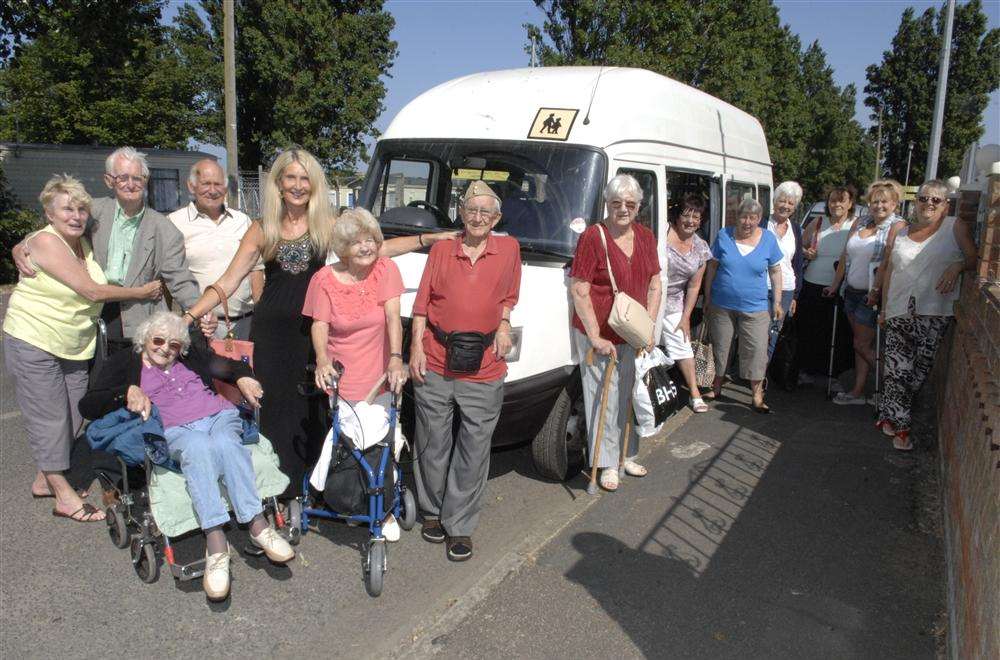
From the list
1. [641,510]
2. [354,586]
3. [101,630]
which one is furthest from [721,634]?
[101,630]

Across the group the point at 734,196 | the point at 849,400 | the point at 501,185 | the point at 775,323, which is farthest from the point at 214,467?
the point at 849,400

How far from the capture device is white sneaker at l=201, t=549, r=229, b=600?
3.47m

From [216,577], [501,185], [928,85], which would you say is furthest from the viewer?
[928,85]

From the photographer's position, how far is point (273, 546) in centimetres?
374

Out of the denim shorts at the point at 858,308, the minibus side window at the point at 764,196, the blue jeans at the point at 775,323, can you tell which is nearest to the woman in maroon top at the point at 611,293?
the blue jeans at the point at 775,323

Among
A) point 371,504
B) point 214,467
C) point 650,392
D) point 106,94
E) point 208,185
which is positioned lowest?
point 371,504

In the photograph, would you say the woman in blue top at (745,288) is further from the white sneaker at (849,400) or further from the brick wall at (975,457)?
the brick wall at (975,457)

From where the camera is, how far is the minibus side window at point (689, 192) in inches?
236

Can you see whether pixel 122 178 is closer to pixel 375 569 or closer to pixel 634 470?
pixel 375 569

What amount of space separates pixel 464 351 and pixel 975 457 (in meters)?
2.59

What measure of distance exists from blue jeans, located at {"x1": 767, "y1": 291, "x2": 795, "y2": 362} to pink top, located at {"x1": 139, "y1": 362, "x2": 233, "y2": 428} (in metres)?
4.65

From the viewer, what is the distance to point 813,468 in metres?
5.36

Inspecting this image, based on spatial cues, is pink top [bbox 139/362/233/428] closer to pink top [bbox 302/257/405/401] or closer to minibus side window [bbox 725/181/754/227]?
pink top [bbox 302/257/405/401]

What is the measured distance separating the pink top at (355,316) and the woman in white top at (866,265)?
440 centimetres
